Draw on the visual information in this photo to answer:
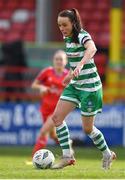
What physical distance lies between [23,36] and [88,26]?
2.39 m

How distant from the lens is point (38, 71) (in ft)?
72.9

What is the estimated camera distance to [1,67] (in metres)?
22.5

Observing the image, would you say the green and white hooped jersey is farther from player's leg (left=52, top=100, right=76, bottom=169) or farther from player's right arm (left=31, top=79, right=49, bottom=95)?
player's right arm (left=31, top=79, right=49, bottom=95)

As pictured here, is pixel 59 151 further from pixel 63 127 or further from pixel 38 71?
pixel 63 127

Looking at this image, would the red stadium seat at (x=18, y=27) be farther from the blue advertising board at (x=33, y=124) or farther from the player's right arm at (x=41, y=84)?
the player's right arm at (x=41, y=84)

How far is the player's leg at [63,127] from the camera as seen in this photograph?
39.1ft

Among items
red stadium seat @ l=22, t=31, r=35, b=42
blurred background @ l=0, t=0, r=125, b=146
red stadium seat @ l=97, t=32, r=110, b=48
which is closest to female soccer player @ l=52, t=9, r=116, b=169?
blurred background @ l=0, t=0, r=125, b=146

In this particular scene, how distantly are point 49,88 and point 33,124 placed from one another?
186 inches

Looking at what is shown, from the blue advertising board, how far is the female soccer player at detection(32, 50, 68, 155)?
176 inches

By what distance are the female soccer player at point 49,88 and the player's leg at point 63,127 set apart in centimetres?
335

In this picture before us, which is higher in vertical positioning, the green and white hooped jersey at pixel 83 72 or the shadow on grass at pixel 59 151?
the green and white hooped jersey at pixel 83 72

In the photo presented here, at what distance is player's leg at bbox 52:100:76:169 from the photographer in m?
11.9

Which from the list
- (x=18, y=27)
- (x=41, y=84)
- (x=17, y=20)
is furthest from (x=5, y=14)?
(x=41, y=84)

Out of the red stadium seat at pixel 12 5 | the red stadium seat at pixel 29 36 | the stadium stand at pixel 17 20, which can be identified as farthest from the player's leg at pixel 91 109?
the red stadium seat at pixel 12 5
